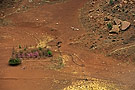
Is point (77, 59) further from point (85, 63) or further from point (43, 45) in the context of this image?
point (43, 45)

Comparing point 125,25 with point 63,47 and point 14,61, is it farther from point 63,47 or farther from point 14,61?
point 14,61

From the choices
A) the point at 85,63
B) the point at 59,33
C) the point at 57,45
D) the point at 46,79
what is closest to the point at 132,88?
the point at 85,63

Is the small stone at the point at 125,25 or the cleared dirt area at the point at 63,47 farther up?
the small stone at the point at 125,25

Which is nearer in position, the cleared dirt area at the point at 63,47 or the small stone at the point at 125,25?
the cleared dirt area at the point at 63,47

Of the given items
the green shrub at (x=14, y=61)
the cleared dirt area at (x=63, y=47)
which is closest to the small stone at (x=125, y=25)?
the cleared dirt area at (x=63, y=47)

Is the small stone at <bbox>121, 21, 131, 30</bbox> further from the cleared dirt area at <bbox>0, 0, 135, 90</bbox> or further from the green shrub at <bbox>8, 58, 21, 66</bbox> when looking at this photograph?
the green shrub at <bbox>8, 58, 21, 66</bbox>

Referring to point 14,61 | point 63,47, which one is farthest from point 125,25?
point 14,61

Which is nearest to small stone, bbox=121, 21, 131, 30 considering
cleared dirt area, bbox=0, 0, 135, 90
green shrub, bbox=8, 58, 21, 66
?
cleared dirt area, bbox=0, 0, 135, 90

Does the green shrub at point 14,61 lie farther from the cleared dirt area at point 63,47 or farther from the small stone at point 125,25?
the small stone at point 125,25
